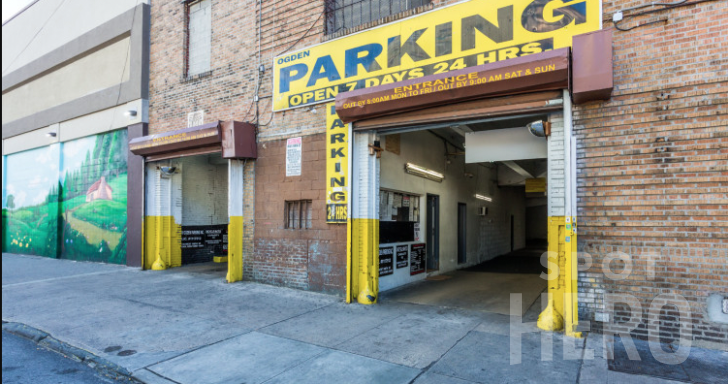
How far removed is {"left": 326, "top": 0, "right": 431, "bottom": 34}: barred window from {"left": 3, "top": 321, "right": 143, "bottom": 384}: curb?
7.37 m

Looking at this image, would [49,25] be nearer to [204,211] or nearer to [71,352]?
[204,211]

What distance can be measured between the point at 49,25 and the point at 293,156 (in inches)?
543

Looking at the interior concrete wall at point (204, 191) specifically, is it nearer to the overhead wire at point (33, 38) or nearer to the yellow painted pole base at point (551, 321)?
the overhead wire at point (33, 38)

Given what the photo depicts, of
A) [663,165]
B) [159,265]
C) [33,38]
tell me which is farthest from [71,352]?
[33,38]

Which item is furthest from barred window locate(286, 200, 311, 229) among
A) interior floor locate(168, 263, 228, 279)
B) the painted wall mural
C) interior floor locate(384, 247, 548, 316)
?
the painted wall mural

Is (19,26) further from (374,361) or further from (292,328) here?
(374,361)

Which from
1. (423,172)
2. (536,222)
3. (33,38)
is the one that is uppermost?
(33,38)

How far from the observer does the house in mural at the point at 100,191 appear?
45.7ft

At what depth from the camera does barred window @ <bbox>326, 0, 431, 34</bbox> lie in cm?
900

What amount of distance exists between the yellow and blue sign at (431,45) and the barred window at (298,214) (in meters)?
2.21

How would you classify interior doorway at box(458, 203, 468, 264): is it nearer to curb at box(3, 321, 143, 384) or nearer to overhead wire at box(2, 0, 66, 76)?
curb at box(3, 321, 143, 384)

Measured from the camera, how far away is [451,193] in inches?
519

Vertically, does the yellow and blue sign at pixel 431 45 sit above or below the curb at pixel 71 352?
above

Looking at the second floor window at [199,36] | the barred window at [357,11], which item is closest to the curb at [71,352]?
the barred window at [357,11]
